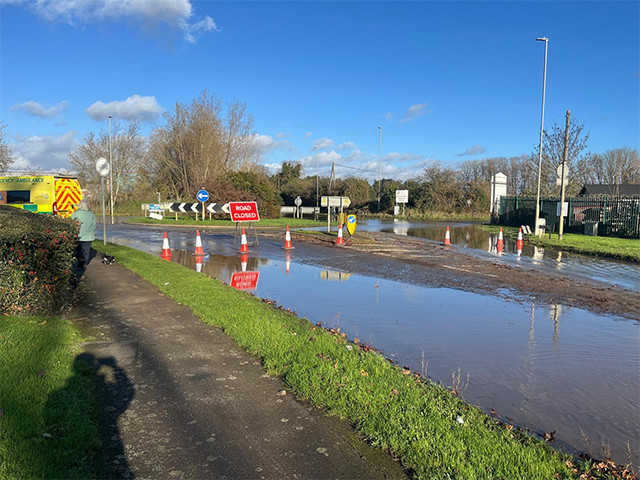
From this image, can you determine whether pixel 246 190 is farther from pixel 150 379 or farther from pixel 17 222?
pixel 150 379

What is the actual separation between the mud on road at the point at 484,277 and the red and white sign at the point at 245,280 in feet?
9.47

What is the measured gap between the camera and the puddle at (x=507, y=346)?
480 cm

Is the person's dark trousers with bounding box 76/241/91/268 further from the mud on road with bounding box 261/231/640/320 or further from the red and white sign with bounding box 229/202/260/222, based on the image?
the red and white sign with bounding box 229/202/260/222

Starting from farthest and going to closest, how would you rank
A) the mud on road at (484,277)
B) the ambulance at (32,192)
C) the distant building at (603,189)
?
the distant building at (603,189) < the ambulance at (32,192) < the mud on road at (484,277)

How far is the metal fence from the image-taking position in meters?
25.2

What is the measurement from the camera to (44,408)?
4043 millimetres

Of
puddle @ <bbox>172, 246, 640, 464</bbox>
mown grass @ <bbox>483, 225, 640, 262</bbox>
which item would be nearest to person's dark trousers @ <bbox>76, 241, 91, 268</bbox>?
puddle @ <bbox>172, 246, 640, 464</bbox>

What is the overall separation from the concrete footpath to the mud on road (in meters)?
7.05

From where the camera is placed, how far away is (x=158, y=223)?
34.8m

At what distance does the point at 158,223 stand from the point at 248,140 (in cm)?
2012

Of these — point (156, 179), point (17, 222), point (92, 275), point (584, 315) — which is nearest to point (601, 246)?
point (584, 315)

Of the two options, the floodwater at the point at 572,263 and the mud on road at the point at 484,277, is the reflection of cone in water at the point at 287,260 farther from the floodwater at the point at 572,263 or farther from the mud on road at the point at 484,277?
the floodwater at the point at 572,263

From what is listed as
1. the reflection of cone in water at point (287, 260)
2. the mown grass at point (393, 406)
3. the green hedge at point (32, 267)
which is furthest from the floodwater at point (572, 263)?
the green hedge at point (32, 267)

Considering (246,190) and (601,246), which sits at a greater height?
(246,190)
